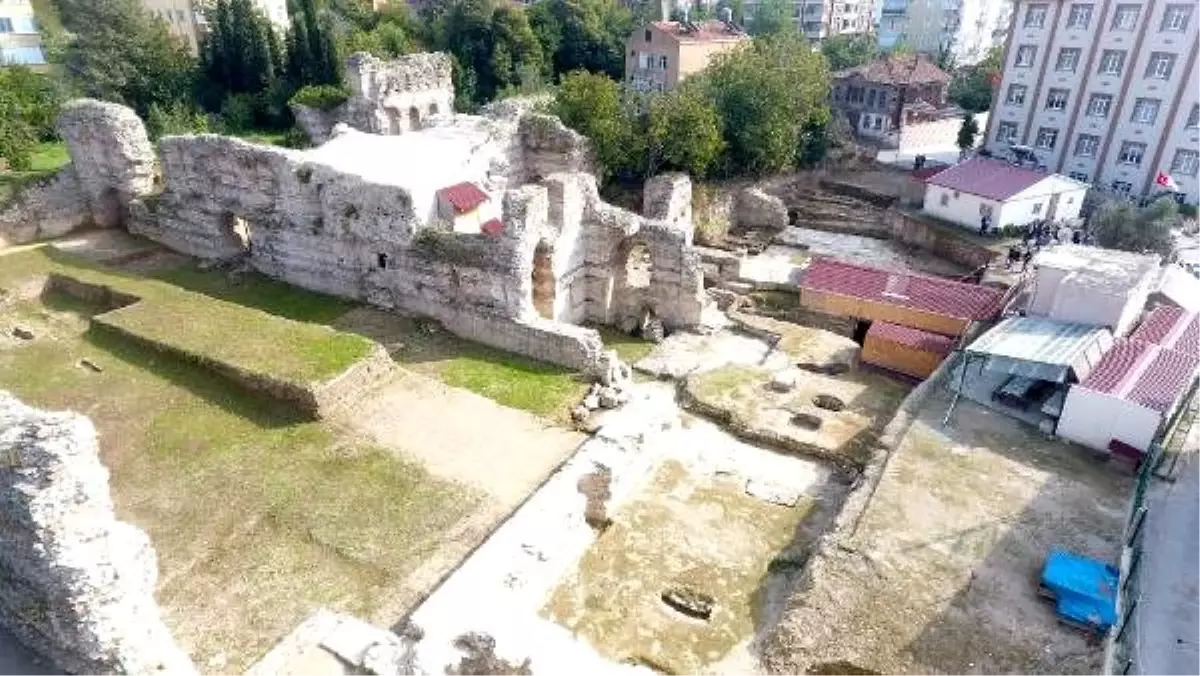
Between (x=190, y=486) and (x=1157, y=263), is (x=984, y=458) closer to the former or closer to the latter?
(x=1157, y=263)

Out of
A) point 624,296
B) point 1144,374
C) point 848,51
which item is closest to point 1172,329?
point 1144,374

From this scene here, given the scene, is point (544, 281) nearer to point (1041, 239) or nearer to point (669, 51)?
point (1041, 239)

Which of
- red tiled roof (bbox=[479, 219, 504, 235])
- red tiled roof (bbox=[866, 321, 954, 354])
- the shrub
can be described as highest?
the shrub

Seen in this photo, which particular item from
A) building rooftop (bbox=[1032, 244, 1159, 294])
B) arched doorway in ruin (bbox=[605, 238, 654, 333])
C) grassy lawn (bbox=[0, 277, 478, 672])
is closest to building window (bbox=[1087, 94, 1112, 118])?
building rooftop (bbox=[1032, 244, 1159, 294])

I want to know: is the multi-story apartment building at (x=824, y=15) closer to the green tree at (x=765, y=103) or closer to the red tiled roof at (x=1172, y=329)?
the green tree at (x=765, y=103)

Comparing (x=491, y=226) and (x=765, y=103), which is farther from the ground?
(x=765, y=103)

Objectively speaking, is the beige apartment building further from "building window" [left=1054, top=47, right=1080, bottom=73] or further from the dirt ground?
the dirt ground
